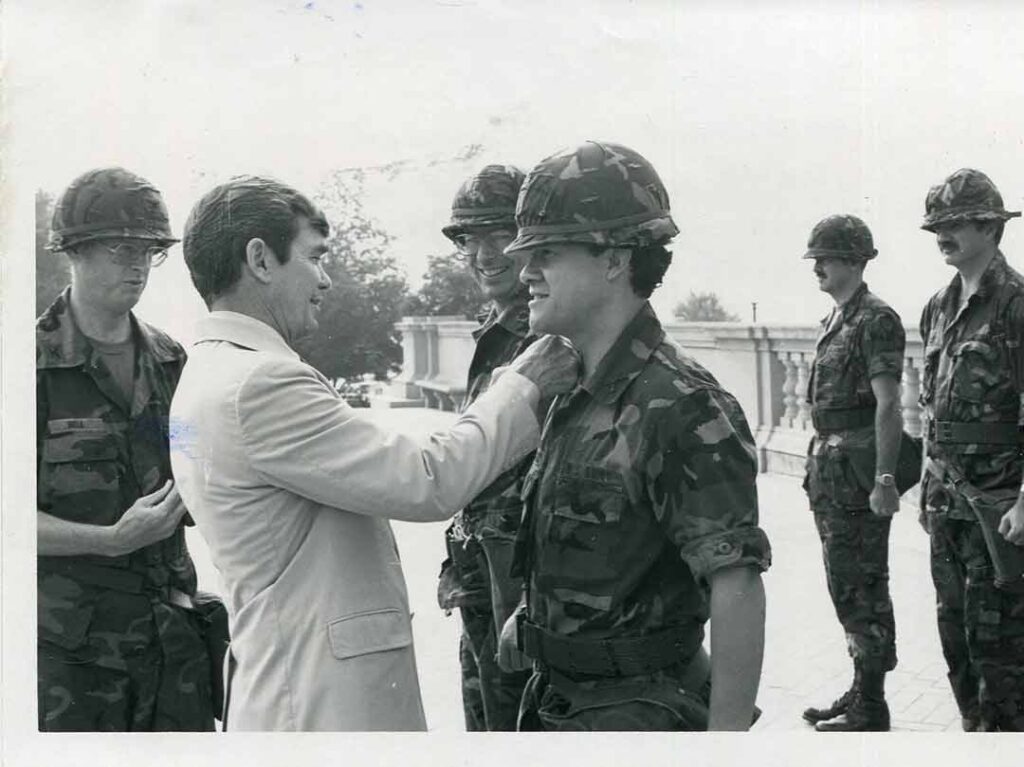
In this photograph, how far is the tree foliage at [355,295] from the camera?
13.6ft

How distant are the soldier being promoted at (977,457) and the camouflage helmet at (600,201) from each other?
194cm

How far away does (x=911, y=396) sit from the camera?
21.7ft

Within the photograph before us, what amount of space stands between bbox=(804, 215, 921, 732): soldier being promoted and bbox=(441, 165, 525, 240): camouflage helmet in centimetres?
162

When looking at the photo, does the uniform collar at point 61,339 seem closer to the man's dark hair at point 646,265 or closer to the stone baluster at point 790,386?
the man's dark hair at point 646,265

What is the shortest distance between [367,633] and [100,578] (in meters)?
1.31

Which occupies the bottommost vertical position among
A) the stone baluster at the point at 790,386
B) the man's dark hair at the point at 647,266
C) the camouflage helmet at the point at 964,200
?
the stone baluster at the point at 790,386

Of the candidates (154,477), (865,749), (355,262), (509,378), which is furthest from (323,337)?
(865,749)

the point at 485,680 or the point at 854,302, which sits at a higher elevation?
the point at 854,302

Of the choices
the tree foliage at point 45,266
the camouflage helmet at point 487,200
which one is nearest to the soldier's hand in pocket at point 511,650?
the camouflage helmet at point 487,200

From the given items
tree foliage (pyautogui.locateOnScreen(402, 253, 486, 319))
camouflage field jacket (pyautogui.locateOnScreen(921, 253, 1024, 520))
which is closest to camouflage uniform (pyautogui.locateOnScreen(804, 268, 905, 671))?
camouflage field jacket (pyautogui.locateOnScreen(921, 253, 1024, 520))

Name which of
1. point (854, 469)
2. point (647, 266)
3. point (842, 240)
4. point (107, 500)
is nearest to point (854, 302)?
point (842, 240)

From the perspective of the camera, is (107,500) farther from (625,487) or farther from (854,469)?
(854,469)

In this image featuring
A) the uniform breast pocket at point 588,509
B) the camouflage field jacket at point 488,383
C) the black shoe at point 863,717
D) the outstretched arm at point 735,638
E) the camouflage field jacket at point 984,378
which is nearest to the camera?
the outstretched arm at point 735,638

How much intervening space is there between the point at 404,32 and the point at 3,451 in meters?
1.83
